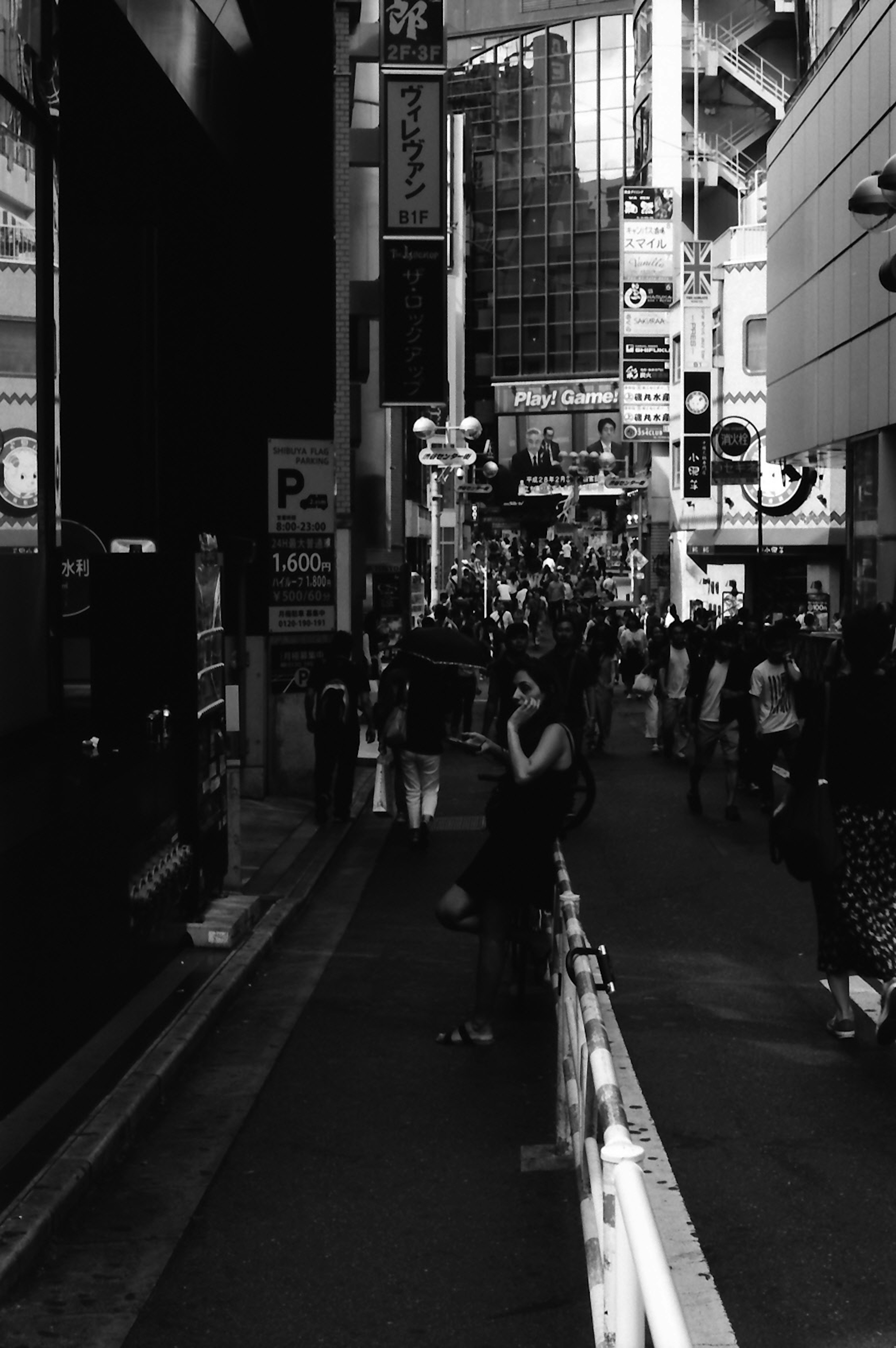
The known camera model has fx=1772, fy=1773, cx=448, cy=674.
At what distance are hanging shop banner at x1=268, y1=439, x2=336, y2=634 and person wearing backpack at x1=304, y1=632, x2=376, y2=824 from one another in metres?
1.02

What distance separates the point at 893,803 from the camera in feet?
27.0

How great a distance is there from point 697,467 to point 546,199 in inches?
2551

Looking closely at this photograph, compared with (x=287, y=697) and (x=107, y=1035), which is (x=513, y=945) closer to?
(x=107, y=1035)

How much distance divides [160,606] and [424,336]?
15.2 m

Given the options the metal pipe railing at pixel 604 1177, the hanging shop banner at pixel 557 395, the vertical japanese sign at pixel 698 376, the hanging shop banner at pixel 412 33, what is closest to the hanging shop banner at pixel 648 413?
the vertical japanese sign at pixel 698 376

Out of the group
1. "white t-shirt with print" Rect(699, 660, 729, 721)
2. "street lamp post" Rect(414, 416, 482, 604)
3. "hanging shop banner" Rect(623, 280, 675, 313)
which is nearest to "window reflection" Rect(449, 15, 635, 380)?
"hanging shop banner" Rect(623, 280, 675, 313)

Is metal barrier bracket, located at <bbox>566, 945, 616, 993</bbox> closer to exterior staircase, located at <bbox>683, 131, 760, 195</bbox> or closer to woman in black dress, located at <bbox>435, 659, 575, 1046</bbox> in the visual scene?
woman in black dress, located at <bbox>435, 659, 575, 1046</bbox>

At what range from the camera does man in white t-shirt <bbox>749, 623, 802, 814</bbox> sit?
650 inches

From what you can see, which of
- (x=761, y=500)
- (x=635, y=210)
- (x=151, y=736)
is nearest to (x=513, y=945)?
(x=151, y=736)

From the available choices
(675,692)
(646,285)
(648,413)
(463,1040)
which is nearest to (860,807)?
(463,1040)

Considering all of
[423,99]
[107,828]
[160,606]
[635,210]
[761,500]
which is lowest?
[107,828]

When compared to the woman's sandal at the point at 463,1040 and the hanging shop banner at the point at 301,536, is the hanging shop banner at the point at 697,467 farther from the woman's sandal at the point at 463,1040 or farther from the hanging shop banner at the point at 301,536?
the woman's sandal at the point at 463,1040

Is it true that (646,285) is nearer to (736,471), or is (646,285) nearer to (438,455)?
(736,471)

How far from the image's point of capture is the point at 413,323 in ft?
82.6
